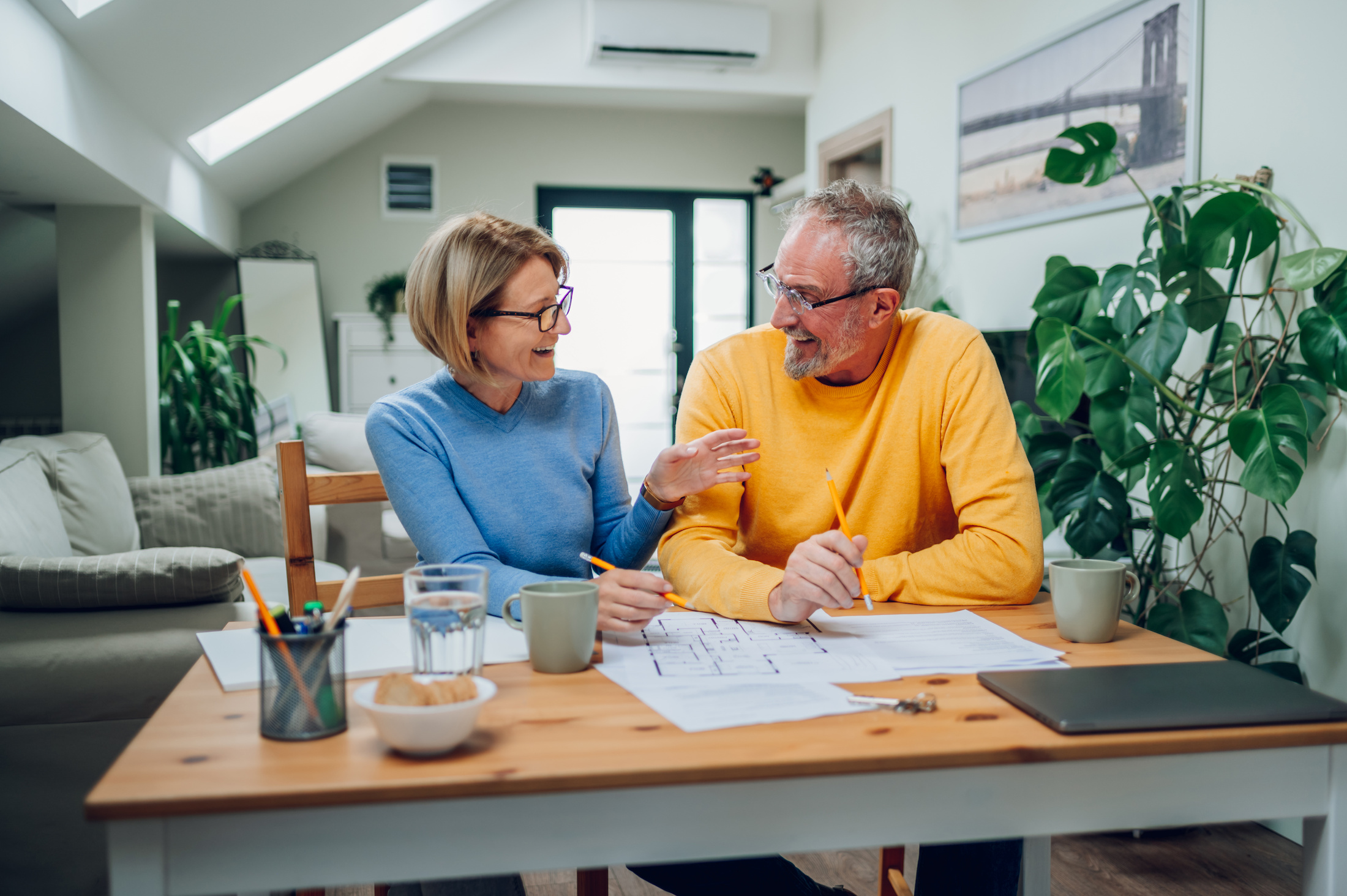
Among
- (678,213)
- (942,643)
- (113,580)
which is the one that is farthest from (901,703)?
(678,213)

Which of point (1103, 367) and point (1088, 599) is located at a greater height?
point (1103, 367)

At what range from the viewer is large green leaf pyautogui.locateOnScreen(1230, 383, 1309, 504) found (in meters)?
1.83

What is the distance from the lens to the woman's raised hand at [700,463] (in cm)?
127

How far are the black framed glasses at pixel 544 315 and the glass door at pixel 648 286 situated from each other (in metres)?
4.74

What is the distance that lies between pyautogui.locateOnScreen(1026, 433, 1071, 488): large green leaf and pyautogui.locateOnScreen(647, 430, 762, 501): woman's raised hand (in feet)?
4.45

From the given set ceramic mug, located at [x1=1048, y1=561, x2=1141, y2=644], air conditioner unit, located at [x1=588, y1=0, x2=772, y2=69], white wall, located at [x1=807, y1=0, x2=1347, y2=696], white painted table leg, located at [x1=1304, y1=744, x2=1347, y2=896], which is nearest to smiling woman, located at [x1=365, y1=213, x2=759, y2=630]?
ceramic mug, located at [x1=1048, y1=561, x2=1141, y2=644]

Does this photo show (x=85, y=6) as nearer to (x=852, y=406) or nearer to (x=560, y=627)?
(x=852, y=406)

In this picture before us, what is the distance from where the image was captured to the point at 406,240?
19.7ft

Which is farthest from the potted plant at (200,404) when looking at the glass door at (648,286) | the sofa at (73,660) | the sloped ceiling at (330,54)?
the glass door at (648,286)

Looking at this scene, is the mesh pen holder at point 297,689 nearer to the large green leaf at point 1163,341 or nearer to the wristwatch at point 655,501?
the wristwatch at point 655,501

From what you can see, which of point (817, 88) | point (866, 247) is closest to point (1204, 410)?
point (866, 247)

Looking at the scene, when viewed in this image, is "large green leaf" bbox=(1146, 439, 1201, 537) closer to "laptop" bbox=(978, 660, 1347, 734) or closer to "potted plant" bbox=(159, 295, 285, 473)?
"laptop" bbox=(978, 660, 1347, 734)

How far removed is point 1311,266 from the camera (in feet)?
6.10

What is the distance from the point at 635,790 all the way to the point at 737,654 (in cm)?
30
